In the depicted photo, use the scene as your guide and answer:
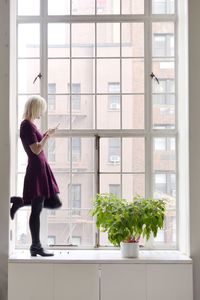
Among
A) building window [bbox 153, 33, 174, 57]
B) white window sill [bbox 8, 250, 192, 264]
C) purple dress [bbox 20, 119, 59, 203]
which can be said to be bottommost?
white window sill [bbox 8, 250, 192, 264]

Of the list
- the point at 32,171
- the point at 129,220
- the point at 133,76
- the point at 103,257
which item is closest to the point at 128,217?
the point at 129,220

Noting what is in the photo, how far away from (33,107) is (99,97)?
26.8 inches

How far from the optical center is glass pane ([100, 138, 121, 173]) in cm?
482

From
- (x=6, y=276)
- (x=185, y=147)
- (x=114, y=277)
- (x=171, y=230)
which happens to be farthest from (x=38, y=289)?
(x=185, y=147)

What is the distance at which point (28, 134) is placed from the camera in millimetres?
4438

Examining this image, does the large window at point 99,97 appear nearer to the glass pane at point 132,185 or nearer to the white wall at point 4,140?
the glass pane at point 132,185

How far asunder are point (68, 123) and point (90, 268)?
4.52 feet

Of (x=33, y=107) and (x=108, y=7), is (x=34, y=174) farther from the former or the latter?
(x=108, y=7)

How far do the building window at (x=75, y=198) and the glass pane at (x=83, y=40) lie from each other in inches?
49.0

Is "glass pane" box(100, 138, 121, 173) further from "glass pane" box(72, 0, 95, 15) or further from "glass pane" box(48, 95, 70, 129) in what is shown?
"glass pane" box(72, 0, 95, 15)

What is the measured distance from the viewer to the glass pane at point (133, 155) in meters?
4.82

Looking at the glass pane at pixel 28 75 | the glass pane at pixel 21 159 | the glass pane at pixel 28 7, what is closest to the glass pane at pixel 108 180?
the glass pane at pixel 21 159

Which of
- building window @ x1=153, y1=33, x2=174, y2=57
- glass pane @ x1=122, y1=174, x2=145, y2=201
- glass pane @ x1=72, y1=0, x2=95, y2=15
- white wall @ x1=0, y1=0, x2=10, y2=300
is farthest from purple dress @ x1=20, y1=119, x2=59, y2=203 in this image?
building window @ x1=153, y1=33, x2=174, y2=57

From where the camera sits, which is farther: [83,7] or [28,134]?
[83,7]
